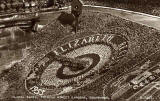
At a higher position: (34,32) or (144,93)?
(34,32)

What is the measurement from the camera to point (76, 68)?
5.52 metres

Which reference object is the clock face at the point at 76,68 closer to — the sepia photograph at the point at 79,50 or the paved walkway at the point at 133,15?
the sepia photograph at the point at 79,50

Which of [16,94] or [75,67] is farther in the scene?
[75,67]

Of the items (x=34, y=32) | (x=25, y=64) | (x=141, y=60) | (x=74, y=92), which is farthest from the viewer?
(x=34, y=32)

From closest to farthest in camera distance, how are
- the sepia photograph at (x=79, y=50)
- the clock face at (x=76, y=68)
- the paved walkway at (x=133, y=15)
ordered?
the sepia photograph at (x=79, y=50) → the clock face at (x=76, y=68) → the paved walkway at (x=133, y=15)

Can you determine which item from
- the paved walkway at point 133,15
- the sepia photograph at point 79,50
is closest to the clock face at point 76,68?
the sepia photograph at point 79,50

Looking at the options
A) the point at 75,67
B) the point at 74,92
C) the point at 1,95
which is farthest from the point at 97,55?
the point at 1,95

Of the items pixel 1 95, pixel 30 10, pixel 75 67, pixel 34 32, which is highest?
pixel 30 10

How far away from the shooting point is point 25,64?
18.9 feet

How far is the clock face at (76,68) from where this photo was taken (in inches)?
206

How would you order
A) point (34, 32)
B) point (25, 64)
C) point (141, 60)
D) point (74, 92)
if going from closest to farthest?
1. point (74, 92)
2. point (141, 60)
3. point (25, 64)
4. point (34, 32)

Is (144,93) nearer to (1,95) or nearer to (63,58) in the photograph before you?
(63,58)

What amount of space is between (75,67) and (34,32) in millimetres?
1262

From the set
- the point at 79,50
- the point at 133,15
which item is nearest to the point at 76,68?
the point at 79,50
